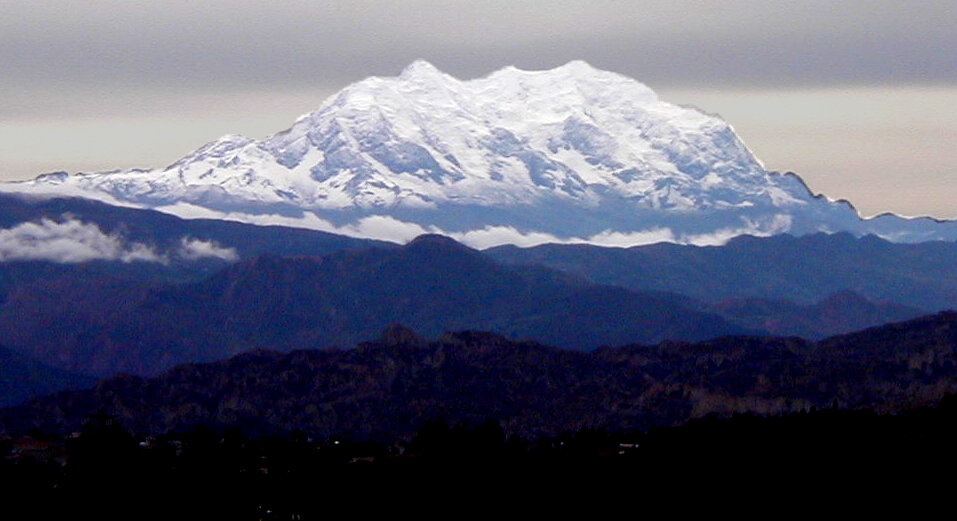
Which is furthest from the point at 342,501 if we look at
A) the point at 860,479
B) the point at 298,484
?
the point at 860,479

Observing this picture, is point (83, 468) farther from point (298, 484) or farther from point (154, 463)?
point (298, 484)

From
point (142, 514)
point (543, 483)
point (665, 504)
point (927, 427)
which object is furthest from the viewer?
point (927, 427)

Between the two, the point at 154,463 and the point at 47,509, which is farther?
the point at 154,463

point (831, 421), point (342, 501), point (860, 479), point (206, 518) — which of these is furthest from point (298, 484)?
point (831, 421)

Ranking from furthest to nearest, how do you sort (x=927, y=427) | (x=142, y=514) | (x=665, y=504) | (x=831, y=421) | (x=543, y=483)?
(x=831, y=421)
(x=927, y=427)
(x=543, y=483)
(x=665, y=504)
(x=142, y=514)

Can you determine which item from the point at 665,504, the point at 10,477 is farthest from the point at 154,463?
the point at 665,504

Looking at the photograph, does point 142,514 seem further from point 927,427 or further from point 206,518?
point 927,427

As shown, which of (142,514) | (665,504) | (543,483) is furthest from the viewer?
(543,483)

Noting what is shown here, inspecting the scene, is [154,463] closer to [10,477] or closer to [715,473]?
[10,477]

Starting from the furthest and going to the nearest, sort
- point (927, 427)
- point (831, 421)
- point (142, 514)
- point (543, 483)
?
point (831, 421)
point (927, 427)
point (543, 483)
point (142, 514)
